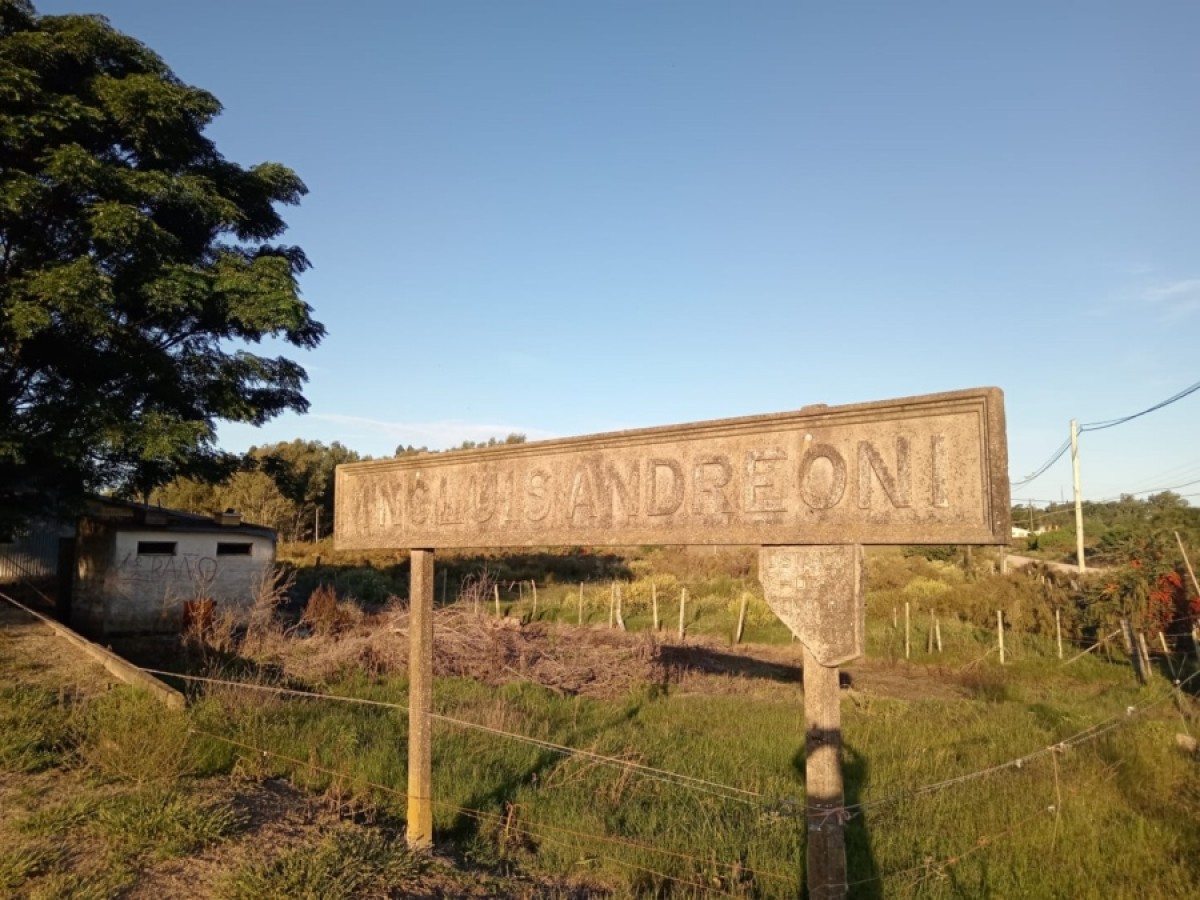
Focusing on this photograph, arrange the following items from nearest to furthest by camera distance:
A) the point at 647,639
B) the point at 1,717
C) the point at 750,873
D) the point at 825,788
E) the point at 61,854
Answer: the point at 825,788
the point at 61,854
the point at 750,873
the point at 1,717
the point at 647,639

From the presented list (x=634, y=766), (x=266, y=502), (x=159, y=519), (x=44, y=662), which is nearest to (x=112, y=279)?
(x=44, y=662)

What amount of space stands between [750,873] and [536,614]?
752 inches

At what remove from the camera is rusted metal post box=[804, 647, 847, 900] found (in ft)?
10.1

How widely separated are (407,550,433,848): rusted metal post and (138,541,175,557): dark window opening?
1617cm

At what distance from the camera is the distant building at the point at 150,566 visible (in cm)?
1817

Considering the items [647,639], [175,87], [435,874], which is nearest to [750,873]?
[435,874]

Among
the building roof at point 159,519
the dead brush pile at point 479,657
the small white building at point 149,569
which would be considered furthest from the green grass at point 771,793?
the building roof at point 159,519

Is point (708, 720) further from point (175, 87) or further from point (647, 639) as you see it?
point (175, 87)

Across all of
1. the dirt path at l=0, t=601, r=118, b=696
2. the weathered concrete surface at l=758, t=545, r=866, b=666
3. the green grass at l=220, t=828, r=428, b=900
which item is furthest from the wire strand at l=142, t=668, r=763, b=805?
the dirt path at l=0, t=601, r=118, b=696

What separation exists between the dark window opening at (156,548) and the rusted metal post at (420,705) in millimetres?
16174

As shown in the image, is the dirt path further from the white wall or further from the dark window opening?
the dark window opening

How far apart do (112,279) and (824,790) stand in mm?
13482

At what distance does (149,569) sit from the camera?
1877 centimetres

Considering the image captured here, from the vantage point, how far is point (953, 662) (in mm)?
16750
